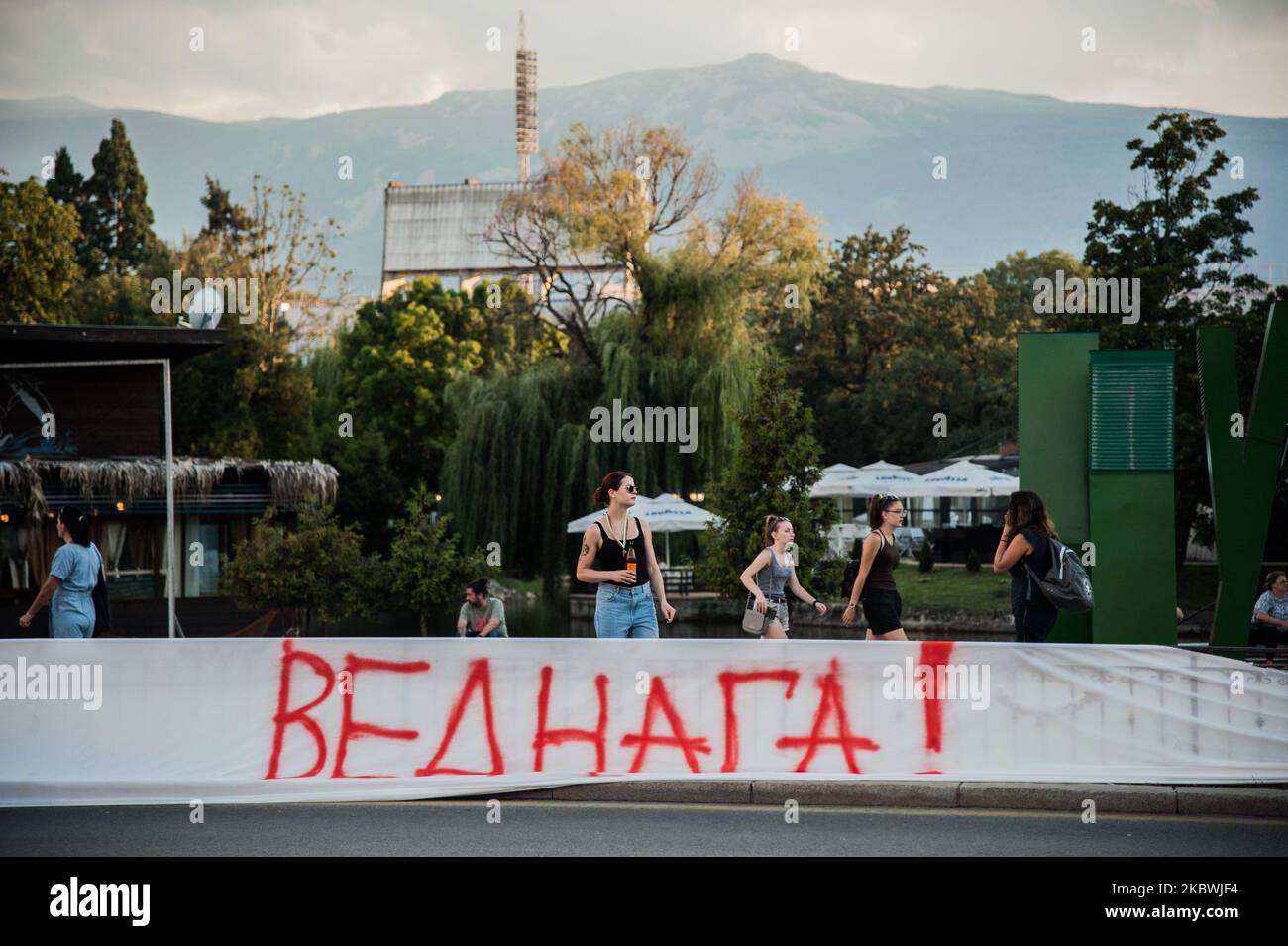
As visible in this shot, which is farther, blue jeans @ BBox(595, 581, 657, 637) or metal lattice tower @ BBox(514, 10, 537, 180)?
metal lattice tower @ BBox(514, 10, 537, 180)

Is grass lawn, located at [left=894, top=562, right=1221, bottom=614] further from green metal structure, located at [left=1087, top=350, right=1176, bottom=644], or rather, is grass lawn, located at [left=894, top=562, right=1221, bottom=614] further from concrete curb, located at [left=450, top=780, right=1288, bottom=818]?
concrete curb, located at [left=450, top=780, right=1288, bottom=818]

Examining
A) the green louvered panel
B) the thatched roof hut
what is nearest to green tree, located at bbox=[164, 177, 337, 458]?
the thatched roof hut

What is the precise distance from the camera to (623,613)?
10953mm

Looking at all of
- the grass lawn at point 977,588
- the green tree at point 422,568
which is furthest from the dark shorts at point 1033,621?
the grass lawn at point 977,588

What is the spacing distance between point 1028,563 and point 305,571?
20.9 metres

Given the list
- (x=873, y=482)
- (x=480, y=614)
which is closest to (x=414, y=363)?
(x=873, y=482)

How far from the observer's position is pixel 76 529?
1320cm

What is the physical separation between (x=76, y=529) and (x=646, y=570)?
5329 millimetres

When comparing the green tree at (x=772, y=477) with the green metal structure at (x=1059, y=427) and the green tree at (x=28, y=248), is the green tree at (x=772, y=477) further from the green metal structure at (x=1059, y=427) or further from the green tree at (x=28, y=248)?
the green tree at (x=28, y=248)

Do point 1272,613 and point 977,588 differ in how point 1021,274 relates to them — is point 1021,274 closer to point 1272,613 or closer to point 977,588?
point 977,588

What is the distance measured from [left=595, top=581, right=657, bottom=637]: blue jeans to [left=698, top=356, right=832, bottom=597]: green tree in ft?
69.7

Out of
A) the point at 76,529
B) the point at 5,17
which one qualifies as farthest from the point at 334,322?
the point at 76,529

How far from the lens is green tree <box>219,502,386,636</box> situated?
29109mm
